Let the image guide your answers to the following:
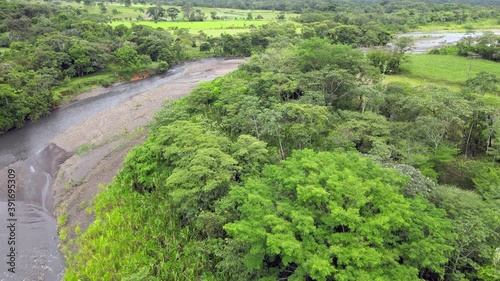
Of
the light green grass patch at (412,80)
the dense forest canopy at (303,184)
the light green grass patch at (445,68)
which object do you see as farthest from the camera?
the light green grass patch at (445,68)

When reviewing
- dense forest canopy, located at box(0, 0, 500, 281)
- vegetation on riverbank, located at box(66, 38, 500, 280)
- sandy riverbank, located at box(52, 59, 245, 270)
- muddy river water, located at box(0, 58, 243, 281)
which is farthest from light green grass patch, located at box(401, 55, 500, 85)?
muddy river water, located at box(0, 58, 243, 281)

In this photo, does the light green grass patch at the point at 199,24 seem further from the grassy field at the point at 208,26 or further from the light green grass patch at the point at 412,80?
the light green grass patch at the point at 412,80

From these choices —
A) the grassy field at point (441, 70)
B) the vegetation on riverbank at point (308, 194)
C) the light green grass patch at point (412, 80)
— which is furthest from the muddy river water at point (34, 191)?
the grassy field at point (441, 70)

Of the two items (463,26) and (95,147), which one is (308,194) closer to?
(95,147)

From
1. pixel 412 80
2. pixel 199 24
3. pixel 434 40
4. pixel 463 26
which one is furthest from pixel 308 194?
pixel 463 26

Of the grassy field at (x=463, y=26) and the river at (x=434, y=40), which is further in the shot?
the grassy field at (x=463, y=26)

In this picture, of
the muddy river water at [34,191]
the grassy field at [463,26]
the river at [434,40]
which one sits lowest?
the muddy river water at [34,191]

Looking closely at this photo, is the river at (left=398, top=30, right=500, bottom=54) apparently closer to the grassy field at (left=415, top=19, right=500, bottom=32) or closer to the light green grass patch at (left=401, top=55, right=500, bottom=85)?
the grassy field at (left=415, top=19, right=500, bottom=32)

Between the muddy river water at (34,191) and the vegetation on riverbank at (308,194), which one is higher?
the vegetation on riverbank at (308,194)
